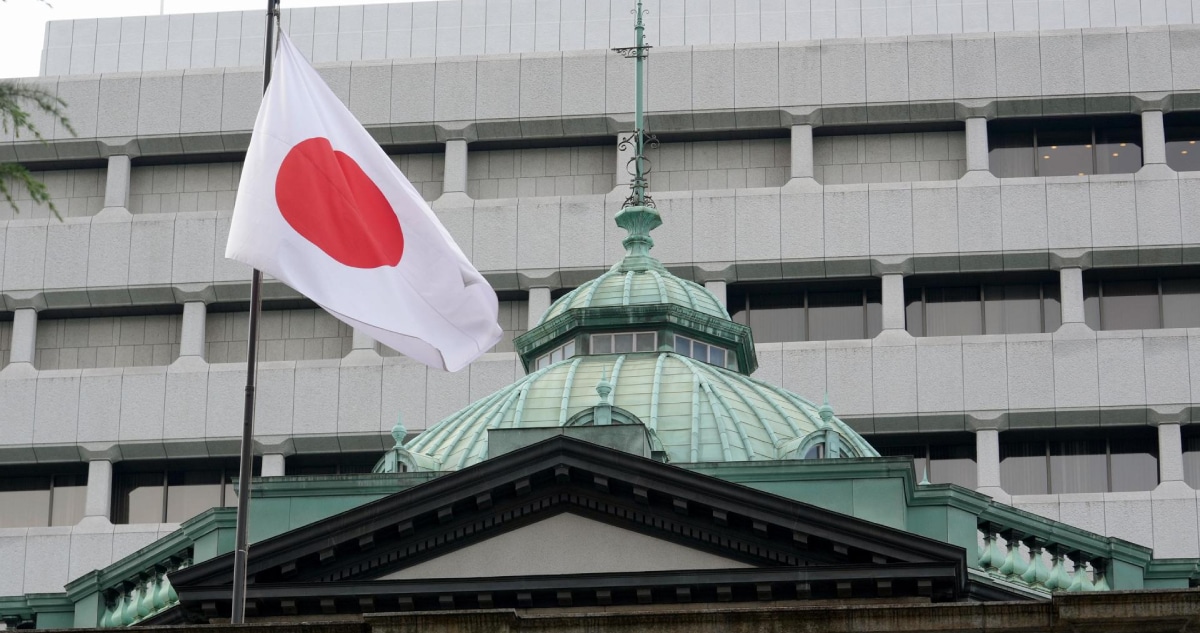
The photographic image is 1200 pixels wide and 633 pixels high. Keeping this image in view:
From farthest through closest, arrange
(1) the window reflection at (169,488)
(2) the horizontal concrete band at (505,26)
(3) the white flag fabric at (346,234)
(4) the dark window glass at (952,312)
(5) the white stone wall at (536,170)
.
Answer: (2) the horizontal concrete band at (505,26) < (5) the white stone wall at (536,170) < (1) the window reflection at (169,488) < (4) the dark window glass at (952,312) < (3) the white flag fabric at (346,234)

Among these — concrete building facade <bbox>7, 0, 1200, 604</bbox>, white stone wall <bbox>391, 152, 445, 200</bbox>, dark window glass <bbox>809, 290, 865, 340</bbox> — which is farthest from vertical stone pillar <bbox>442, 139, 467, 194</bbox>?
dark window glass <bbox>809, 290, 865, 340</bbox>

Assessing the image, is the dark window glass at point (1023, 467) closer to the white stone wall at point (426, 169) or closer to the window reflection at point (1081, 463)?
the window reflection at point (1081, 463)

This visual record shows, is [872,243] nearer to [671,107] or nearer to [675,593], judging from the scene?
[671,107]

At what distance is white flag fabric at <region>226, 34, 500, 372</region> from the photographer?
1118 inches

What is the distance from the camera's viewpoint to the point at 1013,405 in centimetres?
6562

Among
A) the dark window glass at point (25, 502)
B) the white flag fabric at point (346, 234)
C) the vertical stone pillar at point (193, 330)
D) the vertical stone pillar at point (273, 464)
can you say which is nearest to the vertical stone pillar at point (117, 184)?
the vertical stone pillar at point (193, 330)

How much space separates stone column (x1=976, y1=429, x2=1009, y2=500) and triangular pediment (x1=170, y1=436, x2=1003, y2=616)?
2692 centimetres

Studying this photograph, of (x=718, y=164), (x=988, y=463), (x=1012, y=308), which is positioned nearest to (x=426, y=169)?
(x=718, y=164)

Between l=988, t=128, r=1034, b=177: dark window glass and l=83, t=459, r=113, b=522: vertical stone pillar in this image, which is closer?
l=83, t=459, r=113, b=522: vertical stone pillar

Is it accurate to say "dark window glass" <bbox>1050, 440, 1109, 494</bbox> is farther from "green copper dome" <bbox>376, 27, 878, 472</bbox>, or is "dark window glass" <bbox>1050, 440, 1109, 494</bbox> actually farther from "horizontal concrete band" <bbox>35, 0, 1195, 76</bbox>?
"green copper dome" <bbox>376, 27, 878, 472</bbox>

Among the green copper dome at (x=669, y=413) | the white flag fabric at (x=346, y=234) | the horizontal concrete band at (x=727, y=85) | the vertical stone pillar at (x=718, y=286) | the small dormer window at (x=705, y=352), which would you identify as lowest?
the white flag fabric at (x=346, y=234)

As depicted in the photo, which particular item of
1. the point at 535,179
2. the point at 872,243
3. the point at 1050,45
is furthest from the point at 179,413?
the point at 1050,45

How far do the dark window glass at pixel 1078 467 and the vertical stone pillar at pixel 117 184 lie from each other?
25.0 m

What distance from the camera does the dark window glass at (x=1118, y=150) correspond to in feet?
227
